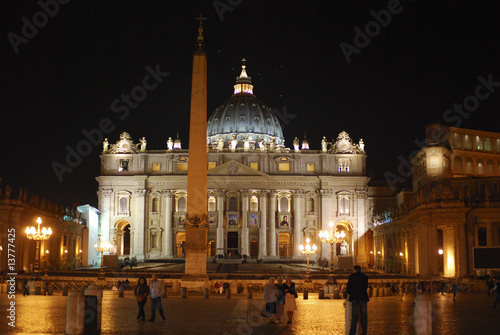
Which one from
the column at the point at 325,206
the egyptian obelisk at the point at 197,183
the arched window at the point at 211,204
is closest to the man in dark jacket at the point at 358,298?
the egyptian obelisk at the point at 197,183

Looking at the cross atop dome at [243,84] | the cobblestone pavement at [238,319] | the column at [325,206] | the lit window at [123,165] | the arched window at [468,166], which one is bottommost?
the cobblestone pavement at [238,319]

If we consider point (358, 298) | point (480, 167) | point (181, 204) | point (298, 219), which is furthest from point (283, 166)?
point (358, 298)

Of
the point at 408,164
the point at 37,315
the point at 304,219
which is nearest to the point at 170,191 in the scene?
the point at 304,219

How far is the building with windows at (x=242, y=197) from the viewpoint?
88062 millimetres

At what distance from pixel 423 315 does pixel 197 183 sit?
16901 mm

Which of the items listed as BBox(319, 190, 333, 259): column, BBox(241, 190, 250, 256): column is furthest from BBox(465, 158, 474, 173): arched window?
BBox(241, 190, 250, 256): column

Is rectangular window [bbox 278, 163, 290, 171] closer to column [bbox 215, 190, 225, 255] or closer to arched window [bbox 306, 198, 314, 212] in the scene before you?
arched window [bbox 306, 198, 314, 212]

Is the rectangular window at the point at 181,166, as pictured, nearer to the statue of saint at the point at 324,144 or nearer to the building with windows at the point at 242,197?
the building with windows at the point at 242,197

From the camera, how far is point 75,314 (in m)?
14.6

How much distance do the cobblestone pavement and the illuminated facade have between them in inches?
697

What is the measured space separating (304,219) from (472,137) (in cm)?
2693

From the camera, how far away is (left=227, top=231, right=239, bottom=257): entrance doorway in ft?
296

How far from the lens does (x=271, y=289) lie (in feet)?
57.5

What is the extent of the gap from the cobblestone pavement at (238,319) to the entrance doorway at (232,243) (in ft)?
215
